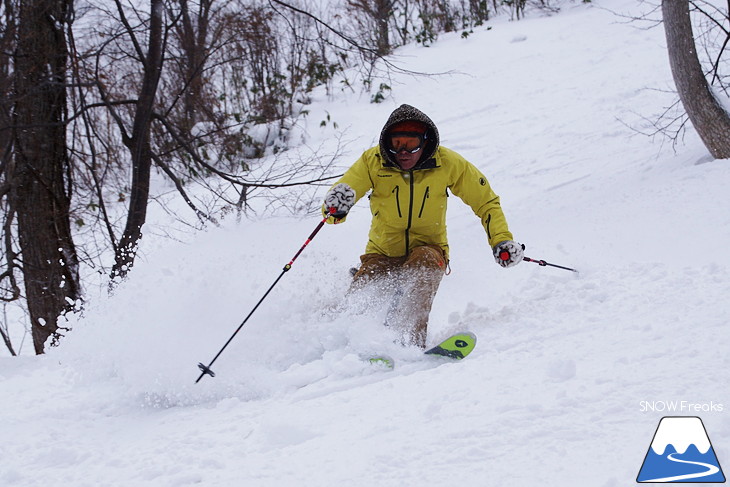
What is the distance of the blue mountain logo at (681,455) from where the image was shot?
191cm

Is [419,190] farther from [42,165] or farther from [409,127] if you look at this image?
[42,165]

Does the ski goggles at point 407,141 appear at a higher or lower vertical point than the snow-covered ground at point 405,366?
higher

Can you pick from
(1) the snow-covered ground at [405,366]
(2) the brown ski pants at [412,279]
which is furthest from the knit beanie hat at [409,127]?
(1) the snow-covered ground at [405,366]

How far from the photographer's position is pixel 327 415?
2.67 m

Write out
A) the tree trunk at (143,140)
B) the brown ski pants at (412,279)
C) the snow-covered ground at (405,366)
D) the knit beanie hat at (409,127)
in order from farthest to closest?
the tree trunk at (143,140)
the knit beanie hat at (409,127)
the brown ski pants at (412,279)
the snow-covered ground at (405,366)

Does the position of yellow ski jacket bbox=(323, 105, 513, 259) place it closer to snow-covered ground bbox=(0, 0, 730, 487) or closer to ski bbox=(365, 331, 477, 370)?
snow-covered ground bbox=(0, 0, 730, 487)

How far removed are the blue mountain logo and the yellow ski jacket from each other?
Answer: 1.76 metres

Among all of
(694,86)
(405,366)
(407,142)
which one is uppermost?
(694,86)

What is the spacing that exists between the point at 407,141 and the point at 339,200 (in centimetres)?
57

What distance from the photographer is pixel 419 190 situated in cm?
380

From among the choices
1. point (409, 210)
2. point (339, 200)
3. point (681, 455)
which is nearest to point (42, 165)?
point (339, 200)

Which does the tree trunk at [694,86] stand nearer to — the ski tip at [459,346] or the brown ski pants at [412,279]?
the brown ski pants at [412,279]

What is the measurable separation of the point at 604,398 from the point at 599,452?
1.32 feet

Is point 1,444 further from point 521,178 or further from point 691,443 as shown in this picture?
point 521,178
